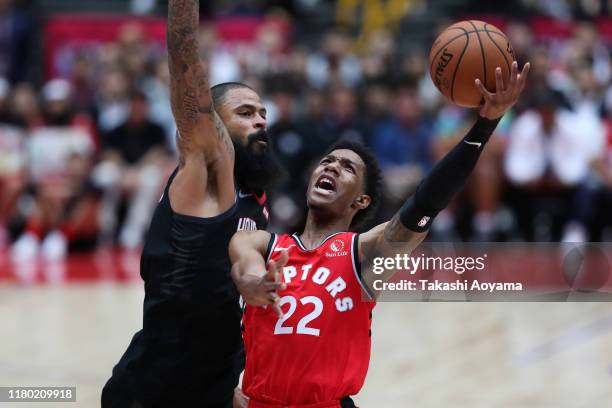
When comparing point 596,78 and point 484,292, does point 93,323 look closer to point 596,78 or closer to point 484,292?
point 484,292

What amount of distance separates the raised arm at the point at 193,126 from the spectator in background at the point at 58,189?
26.1 feet

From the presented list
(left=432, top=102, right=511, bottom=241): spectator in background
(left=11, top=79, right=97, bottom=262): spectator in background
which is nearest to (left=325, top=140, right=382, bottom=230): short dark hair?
(left=432, top=102, right=511, bottom=241): spectator in background

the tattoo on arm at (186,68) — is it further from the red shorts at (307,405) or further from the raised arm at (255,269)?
the red shorts at (307,405)

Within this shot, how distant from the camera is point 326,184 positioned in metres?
4.72

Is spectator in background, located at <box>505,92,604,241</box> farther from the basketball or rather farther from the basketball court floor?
the basketball

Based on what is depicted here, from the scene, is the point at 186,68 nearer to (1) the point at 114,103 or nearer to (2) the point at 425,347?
(2) the point at 425,347

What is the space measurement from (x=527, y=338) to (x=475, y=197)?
306 cm

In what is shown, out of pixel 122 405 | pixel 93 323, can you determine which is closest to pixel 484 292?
pixel 122 405

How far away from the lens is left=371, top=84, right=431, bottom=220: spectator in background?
12.0 meters

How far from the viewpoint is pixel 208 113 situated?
14.8ft

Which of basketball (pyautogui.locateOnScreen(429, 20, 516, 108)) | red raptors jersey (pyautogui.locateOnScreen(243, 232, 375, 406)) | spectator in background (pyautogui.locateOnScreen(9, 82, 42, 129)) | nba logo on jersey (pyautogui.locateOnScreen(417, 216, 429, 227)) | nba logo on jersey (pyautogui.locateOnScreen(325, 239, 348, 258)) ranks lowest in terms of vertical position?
red raptors jersey (pyautogui.locateOnScreen(243, 232, 375, 406))

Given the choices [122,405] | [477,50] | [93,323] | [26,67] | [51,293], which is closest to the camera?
[477,50]

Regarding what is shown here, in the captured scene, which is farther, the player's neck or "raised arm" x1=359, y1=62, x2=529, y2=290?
the player's neck

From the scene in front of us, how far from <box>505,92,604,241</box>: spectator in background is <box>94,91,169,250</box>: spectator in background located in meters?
4.17
